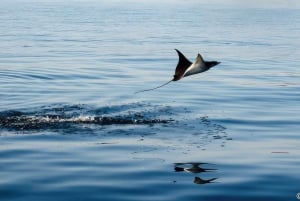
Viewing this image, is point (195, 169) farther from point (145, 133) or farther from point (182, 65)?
point (145, 133)

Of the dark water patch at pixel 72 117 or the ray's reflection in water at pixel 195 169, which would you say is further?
the dark water patch at pixel 72 117

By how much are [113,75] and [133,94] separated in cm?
526

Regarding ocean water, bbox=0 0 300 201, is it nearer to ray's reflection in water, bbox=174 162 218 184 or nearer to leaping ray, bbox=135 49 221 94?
ray's reflection in water, bbox=174 162 218 184

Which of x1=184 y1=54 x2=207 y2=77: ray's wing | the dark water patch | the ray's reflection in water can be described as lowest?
the ray's reflection in water

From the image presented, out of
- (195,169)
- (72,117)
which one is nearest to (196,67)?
(195,169)

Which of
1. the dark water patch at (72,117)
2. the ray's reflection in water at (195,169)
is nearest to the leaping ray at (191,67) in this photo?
the ray's reflection in water at (195,169)

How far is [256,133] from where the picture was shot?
1324cm

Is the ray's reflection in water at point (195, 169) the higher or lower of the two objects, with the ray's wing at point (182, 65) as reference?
lower

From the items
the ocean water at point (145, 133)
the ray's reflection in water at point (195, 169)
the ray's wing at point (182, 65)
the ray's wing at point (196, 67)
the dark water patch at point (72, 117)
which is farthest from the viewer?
the dark water patch at point (72, 117)

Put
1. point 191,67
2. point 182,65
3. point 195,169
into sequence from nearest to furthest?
1. point 195,169
2. point 191,67
3. point 182,65

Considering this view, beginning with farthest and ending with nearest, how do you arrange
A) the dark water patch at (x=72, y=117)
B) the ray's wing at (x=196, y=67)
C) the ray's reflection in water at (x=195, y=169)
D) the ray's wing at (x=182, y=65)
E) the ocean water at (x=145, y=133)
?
the dark water patch at (x=72, y=117), the ray's wing at (x=182, y=65), the ray's wing at (x=196, y=67), the ray's reflection in water at (x=195, y=169), the ocean water at (x=145, y=133)

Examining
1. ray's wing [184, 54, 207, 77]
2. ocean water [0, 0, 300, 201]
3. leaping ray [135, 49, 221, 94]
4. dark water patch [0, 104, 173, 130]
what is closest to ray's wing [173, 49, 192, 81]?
leaping ray [135, 49, 221, 94]

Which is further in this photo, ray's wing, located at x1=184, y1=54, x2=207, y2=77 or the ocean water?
ray's wing, located at x1=184, y1=54, x2=207, y2=77

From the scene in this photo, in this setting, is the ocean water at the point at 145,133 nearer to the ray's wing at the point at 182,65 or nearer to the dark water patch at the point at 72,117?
the dark water patch at the point at 72,117
